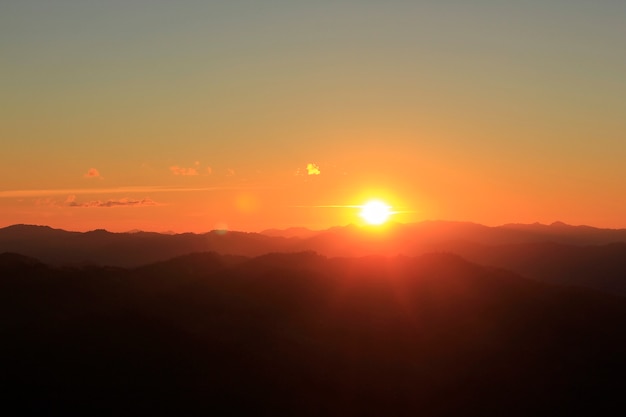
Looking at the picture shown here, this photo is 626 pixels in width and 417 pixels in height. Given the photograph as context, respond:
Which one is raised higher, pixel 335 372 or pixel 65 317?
pixel 65 317

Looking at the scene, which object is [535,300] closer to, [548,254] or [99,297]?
[99,297]

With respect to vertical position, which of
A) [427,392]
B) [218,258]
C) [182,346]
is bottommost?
[427,392]

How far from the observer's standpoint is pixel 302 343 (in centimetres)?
5272

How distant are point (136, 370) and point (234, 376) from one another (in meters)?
6.78

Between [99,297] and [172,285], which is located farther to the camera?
[172,285]

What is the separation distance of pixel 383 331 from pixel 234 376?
18.9 m

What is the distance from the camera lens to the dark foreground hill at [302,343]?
41.5 m

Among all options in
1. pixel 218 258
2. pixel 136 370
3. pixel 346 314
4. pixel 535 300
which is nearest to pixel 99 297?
pixel 136 370

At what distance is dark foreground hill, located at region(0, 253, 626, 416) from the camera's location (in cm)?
4147

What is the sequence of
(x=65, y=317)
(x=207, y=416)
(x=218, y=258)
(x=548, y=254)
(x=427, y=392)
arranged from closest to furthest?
1. (x=207, y=416)
2. (x=427, y=392)
3. (x=65, y=317)
4. (x=218, y=258)
5. (x=548, y=254)

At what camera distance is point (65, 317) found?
51406mm

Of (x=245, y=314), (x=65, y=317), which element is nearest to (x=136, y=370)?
(x=65, y=317)

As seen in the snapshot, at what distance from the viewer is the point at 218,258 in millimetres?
90812

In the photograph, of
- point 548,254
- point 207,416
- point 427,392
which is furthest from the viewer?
point 548,254
